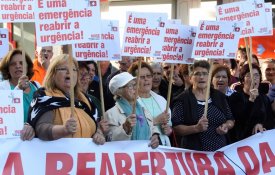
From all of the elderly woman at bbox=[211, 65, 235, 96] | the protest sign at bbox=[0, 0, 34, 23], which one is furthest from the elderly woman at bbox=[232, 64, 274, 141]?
the protest sign at bbox=[0, 0, 34, 23]

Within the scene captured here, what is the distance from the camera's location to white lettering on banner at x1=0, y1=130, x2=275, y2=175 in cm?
386

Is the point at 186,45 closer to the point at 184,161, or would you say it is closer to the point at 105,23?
the point at 105,23

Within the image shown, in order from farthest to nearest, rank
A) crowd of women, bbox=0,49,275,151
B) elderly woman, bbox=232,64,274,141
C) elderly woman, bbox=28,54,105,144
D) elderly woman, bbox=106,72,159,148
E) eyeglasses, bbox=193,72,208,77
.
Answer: elderly woman, bbox=232,64,274,141 < eyeglasses, bbox=193,72,208,77 < elderly woman, bbox=106,72,159,148 < crowd of women, bbox=0,49,275,151 < elderly woman, bbox=28,54,105,144

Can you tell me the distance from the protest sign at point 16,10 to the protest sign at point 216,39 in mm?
1517

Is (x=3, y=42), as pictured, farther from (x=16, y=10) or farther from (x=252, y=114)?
(x=252, y=114)

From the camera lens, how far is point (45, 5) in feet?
12.2

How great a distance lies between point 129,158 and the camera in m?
4.16

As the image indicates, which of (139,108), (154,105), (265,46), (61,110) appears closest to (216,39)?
(154,105)

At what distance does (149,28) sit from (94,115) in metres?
1.01

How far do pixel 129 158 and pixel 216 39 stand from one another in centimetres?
138

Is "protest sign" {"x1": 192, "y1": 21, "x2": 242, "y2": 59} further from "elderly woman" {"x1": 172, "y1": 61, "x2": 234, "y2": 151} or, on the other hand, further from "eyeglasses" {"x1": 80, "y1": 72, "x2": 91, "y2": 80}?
"eyeglasses" {"x1": 80, "y1": 72, "x2": 91, "y2": 80}

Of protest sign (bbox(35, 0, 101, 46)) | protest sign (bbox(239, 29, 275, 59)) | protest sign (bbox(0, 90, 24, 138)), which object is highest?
protest sign (bbox(35, 0, 101, 46))

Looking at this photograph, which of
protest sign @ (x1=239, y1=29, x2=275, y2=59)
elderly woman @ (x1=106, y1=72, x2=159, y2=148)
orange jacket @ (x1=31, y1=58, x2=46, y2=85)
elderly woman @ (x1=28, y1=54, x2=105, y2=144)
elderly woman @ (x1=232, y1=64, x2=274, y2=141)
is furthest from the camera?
protest sign @ (x1=239, y1=29, x2=275, y2=59)

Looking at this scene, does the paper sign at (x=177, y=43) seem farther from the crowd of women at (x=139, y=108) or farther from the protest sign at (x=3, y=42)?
the protest sign at (x=3, y=42)
